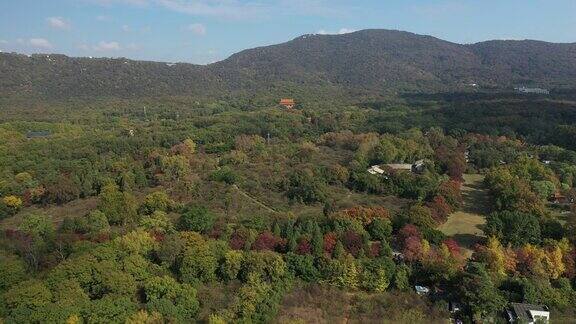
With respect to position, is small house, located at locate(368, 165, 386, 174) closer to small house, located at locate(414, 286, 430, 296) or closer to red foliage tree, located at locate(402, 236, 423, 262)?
red foliage tree, located at locate(402, 236, 423, 262)

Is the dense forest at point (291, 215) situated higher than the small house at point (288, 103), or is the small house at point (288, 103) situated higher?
the small house at point (288, 103)

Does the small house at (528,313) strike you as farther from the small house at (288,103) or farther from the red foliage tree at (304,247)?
the small house at (288,103)

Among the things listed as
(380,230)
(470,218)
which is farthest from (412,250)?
(470,218)

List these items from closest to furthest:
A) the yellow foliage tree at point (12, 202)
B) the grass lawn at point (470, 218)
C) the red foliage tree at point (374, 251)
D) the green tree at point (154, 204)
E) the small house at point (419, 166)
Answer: the red foliage tree at point (374, 251) < the grass lawn at point (470, 218) < the green tree at point (154, 204) < the yellow foliage tree at point (12, 202) < the small house at point (419, 166)

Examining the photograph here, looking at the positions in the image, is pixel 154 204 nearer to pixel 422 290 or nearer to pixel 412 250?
pixel 412 250

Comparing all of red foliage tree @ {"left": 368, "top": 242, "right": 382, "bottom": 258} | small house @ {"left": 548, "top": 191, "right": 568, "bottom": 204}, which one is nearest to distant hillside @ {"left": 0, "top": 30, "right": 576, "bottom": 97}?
small house @ {"left": 548, "top": 191, "right": 568, "bottom": 204}

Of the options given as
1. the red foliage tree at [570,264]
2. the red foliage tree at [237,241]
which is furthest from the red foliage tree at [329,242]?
the red foliage tree at [570,264]
